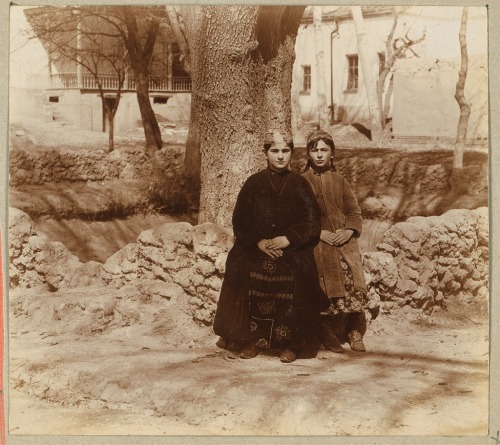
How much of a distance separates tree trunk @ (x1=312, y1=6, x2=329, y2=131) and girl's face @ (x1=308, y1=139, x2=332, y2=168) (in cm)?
144

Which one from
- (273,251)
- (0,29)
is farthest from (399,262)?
(0,29)

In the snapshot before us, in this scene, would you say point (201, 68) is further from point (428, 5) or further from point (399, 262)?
point (399, 262)

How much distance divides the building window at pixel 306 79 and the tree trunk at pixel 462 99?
5.80 ft

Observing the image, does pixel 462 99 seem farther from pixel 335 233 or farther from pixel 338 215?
pixel 335 233

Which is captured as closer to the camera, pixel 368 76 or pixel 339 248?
pixel 339 248

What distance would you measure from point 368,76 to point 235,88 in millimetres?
1925

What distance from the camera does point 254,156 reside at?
216 inches

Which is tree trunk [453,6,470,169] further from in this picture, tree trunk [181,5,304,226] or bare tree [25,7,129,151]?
bare tree [25,7,129,151]

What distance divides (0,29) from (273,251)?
7.60 ft

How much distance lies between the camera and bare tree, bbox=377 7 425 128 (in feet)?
20.2

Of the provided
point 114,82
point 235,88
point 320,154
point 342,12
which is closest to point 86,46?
point 114,82

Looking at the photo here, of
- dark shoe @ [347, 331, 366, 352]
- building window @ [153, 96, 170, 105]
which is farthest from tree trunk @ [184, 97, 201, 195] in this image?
dark shoe @ [347, 331, 366, 352]

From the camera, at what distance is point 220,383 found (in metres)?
4.82

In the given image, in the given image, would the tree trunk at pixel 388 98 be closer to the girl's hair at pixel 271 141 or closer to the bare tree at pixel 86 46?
the girl's hair at pixel 271 141
